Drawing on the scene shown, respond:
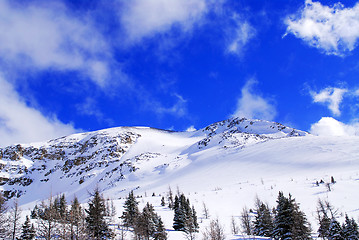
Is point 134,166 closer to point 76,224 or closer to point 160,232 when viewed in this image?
point 160,232

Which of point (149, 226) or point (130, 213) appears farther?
point (130, 213)

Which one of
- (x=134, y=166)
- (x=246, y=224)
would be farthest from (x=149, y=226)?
(x=134, y=166)

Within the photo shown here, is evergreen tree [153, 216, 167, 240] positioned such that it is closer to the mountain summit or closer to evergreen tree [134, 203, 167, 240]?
evergreen tree [134, 203, 167, 240]

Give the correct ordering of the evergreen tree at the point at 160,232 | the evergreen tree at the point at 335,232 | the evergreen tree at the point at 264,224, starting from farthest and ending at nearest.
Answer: the evergreen tree at the point at 264,224 → the evergreen tree at the point at 160,232 → the evergreen tree at the point at 335,232

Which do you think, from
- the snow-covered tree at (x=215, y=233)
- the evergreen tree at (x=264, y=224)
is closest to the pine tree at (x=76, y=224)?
the snow-covered tree at (x=215, y=233)

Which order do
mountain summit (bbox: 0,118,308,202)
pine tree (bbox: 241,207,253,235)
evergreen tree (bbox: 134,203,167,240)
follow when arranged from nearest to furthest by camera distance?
evergreen tree (bbox: 134,203,167,240) < pine tree (bbox: 241,207,253,235) < mountain summit (bbox: 0,118,308,202)

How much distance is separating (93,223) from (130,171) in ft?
391

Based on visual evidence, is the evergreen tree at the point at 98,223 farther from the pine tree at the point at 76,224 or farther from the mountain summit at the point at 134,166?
the mountain summit at the point at 134,166

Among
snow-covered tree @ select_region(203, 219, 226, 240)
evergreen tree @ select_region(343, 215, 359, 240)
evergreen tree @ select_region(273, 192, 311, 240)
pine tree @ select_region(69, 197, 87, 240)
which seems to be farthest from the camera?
snow-covered tree @ select_region(203, 219, 226, 240)

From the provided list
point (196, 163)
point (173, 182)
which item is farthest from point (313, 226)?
point (196, 163)

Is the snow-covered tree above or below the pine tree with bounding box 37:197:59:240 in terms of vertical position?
below

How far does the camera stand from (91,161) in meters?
193

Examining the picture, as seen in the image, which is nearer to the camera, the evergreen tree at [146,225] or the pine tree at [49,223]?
the pine tree at [49,223]

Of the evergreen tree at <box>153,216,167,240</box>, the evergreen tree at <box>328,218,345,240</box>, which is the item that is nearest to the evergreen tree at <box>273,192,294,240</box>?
the evergreen tree at <box>328,218,345,240</box>
